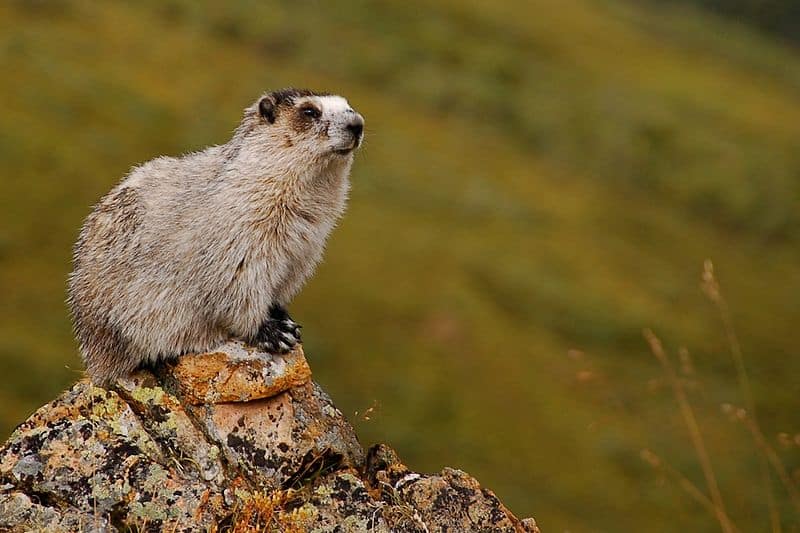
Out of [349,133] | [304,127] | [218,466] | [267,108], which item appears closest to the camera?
[218,466]

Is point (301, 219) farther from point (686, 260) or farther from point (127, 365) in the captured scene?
point (686, 260)

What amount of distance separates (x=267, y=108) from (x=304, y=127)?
0.46 metres

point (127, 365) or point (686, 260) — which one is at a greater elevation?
point (127, 365)

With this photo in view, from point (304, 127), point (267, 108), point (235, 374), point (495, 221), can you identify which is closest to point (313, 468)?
point (235, 374)

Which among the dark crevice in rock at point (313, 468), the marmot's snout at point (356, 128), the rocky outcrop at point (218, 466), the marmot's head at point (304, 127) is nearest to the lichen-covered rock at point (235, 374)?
the rocky outcrop at point (218, 466)

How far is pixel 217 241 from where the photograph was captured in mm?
10375

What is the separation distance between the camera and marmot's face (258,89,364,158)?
35.3 feet

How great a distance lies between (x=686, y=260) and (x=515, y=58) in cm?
2925

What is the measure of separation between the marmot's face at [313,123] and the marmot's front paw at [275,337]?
68.9 inches

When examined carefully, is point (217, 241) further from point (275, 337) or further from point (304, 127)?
point (304, 127)

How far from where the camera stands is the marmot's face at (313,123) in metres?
10.8

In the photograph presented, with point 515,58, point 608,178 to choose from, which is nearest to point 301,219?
point 608,178

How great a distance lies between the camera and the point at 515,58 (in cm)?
9131

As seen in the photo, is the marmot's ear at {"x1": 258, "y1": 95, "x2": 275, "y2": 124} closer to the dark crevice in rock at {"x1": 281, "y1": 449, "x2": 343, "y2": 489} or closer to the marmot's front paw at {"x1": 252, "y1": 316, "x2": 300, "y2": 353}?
the marmot's front paw at {"x1": 252, "y1": 316, "x2": 300, "y2": 353}
